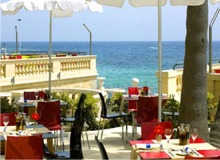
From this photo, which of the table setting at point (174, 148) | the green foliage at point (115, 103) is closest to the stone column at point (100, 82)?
the green foliage at point (115, 103)

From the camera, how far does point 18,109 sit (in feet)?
A: 36.1

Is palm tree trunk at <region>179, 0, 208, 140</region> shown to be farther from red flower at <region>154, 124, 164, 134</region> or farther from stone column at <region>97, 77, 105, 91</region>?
stone column at <region>97, 77, 105, 91</region>

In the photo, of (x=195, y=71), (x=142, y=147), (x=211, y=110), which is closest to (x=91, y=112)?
(x=211, y=110)

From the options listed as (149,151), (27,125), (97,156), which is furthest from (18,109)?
(149,151)

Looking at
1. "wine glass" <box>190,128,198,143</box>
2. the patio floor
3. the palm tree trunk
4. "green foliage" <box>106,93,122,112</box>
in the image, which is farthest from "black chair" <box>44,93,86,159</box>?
"green foliage" <box>106,93,122,112</box>

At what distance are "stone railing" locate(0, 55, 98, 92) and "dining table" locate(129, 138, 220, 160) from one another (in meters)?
12.6

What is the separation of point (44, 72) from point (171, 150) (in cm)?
1495

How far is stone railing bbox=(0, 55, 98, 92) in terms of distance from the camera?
61.5 feet

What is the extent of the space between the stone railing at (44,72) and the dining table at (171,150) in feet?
41.3

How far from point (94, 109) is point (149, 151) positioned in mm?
7628

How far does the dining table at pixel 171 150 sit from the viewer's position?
568 cm

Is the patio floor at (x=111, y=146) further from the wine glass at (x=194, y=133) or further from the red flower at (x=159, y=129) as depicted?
the wine glass at (x=194, y=133)

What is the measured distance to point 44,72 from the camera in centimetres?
2053

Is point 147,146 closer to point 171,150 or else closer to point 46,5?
point 171,150
